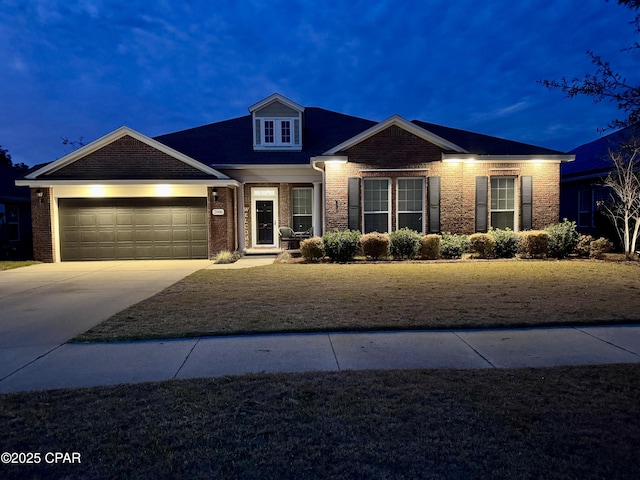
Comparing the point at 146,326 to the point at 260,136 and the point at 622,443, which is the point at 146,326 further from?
the point at 260,136

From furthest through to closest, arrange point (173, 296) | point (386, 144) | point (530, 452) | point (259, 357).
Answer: point (386, 144) < point (173, 296) < point (259, 357) < point (530, 452)

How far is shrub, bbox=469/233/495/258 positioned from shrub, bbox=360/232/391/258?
9.52 ft

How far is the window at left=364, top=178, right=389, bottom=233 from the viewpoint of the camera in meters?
14.9

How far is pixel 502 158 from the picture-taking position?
589 inches

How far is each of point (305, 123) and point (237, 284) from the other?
1210 cm

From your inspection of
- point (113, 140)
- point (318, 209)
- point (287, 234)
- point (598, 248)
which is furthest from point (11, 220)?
point (598, 248)

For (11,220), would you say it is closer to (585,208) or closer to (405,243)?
(405,243)

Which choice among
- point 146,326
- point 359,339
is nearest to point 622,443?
point 359,339

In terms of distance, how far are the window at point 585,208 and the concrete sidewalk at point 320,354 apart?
16109 mm

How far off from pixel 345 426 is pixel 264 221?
1411 cm

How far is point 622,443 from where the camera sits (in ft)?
9.25

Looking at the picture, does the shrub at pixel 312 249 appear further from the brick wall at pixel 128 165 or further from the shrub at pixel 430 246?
the brick wall at pixel 128 165

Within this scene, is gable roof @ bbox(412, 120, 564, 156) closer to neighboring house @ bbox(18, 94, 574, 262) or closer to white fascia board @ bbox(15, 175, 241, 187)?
neighboring house @ bbox(18, 94, 574, 262)

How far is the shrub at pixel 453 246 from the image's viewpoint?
13531 millimetres
